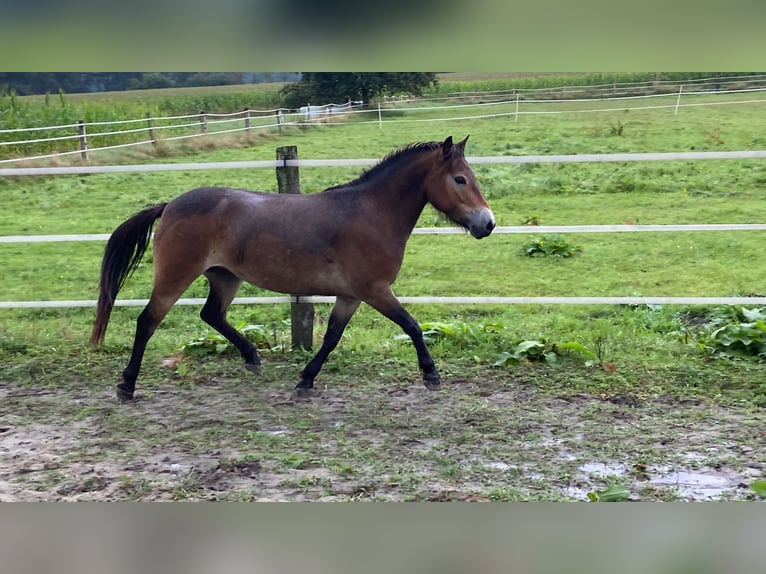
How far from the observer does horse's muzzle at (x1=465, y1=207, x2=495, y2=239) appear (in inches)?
149

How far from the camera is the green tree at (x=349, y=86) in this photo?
265 cm

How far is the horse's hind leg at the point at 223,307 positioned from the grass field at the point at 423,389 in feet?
0.51

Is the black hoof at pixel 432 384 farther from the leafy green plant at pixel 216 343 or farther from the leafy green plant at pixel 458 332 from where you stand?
the leafy green plant at pixel 216 343

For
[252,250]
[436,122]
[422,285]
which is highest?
[436,122]

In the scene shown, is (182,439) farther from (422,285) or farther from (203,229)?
(422,285)

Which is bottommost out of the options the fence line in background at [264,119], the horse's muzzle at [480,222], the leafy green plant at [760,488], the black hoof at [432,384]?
the black hoof at [432,384]

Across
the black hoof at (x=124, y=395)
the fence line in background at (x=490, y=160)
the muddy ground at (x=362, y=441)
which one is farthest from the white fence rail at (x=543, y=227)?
the black hoof at (x=124, y=395)

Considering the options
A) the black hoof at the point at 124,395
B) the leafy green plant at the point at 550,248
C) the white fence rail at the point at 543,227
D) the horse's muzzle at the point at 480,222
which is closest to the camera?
the horse's muzzle at the point at 480,222

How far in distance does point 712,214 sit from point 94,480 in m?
7.18

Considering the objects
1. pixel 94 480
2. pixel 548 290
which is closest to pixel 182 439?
pixel 94 480

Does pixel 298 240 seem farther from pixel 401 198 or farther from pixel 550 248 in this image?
pixel 550 248

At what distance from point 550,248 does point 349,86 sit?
440 cm

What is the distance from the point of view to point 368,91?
2.84 m

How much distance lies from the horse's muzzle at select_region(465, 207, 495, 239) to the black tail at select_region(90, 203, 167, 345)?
1.80 meters
